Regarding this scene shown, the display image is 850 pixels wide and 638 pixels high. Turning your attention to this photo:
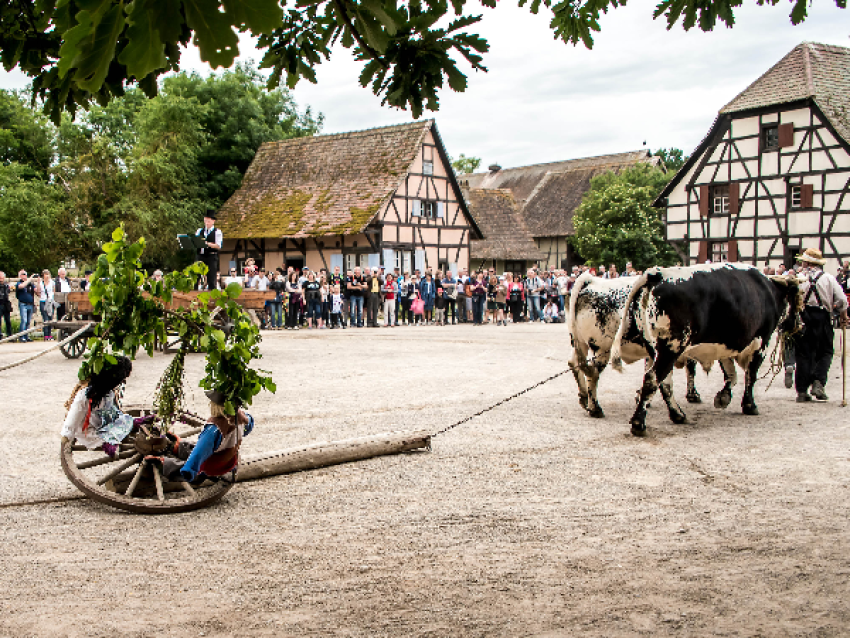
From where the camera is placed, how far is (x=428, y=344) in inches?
733

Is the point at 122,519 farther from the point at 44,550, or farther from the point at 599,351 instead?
the point at 599,351

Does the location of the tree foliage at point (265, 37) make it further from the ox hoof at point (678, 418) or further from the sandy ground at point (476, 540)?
the ox hoof at point (678, 418)

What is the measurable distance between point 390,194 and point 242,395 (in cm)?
2971

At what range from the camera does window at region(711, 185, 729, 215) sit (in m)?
34.4

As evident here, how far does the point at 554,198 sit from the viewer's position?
182 feet

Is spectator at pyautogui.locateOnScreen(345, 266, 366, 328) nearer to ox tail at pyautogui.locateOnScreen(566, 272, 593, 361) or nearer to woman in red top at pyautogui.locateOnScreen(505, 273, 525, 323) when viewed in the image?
woman in red top at pyautogui.locateOnScreen(505, 273, 525, 323)

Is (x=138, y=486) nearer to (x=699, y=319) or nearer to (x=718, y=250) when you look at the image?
(x=699, y=319)

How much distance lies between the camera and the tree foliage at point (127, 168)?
109ft

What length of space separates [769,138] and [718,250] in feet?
16.0

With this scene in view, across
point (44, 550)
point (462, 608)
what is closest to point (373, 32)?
→ point (462, 608)

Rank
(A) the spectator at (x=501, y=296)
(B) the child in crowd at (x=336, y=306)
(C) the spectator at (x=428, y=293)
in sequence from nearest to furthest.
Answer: (B) the child in crowd at (x=336, y=306) → (A) the spectator at (x=501, y=296) → (C) the spectator at (x=428, y=293)

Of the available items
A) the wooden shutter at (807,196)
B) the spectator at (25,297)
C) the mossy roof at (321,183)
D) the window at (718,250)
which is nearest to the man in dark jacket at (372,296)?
the mossy roof at (321,183)

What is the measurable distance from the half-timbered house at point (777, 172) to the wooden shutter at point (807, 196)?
38mm

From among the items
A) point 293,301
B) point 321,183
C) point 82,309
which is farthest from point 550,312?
point 82,309
